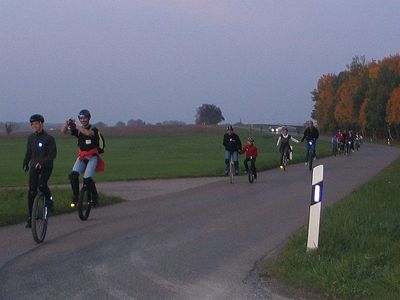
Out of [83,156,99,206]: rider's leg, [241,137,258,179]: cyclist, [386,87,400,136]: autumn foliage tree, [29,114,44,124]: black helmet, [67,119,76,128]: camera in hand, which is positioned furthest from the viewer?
[386,87,400,136]: autumn foliage tree

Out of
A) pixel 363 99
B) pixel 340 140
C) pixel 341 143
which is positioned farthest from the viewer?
pixel 363 99

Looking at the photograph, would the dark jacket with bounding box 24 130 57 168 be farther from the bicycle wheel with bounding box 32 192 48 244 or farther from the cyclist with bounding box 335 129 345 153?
the cyclist with bounding box 335 129 345 153

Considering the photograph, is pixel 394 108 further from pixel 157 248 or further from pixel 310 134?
pixel 157 248

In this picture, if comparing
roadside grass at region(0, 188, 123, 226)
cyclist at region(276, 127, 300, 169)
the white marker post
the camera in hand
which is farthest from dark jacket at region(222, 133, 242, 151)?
the white marker post

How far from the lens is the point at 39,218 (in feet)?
41.2

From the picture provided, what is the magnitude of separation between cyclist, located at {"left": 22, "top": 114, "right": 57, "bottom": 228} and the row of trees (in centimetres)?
8071

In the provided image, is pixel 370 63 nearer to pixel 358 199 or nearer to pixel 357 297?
pixel 358 199

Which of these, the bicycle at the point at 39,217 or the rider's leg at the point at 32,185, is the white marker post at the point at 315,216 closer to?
the bicycle at the point at 39,217

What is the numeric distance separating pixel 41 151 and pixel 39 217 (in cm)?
117

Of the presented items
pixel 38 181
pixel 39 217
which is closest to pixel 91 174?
pixel 38 181

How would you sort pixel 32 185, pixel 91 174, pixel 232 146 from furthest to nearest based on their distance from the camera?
pixel 232 146
pixel 91 174
pixel 32 185

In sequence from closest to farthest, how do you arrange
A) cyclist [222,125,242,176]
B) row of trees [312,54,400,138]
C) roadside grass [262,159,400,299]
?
roadside grass [262,159,400,299] < cyclist [222,125,242,176] < row of trees [312,54,400,138]

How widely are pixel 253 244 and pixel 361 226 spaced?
1.59 metres

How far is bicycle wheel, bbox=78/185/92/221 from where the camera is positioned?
48.3 feet
